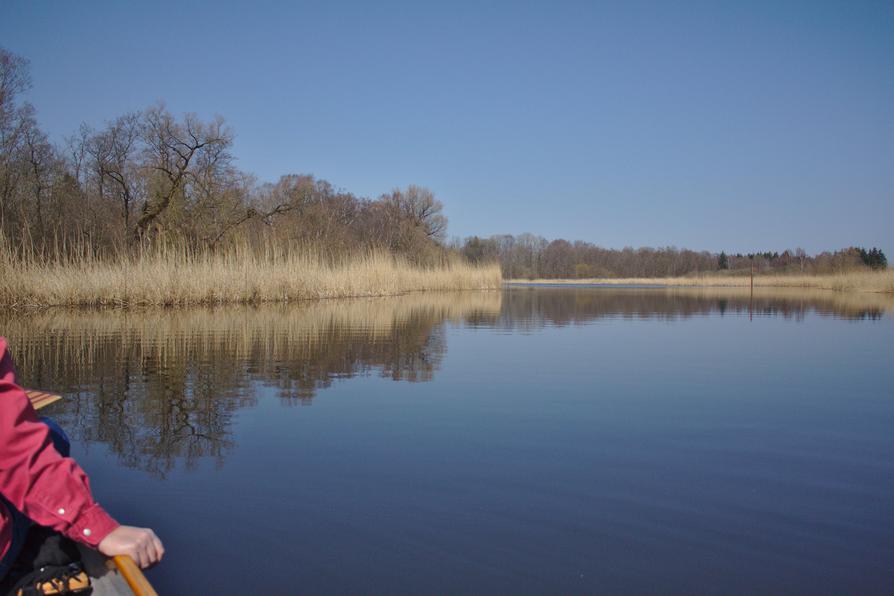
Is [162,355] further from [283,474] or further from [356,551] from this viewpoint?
[356,551]

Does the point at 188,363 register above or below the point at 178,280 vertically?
below

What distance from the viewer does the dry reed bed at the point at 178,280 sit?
1341 cm

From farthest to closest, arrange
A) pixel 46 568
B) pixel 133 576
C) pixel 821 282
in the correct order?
pixel 821 282 < pixel 46 568 < pixel 133 576

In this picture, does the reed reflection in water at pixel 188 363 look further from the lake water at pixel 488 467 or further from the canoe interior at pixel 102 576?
the canoe interior at pixel 102 576

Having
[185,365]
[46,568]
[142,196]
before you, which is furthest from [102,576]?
[142,196]

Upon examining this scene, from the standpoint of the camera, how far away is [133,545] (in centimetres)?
150

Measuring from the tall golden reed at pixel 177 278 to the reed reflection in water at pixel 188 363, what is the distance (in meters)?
1.49

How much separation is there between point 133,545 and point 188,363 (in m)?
5.39

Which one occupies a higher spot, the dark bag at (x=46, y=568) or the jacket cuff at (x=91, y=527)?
the jacket cuff at (x=91, y=527)

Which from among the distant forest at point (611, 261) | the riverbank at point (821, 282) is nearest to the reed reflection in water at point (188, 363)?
the riverbank at point (821, 282)

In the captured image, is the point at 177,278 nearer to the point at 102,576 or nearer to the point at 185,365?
the point at 185,365

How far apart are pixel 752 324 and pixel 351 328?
7.81 m

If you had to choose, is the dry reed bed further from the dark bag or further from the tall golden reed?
the dark bag

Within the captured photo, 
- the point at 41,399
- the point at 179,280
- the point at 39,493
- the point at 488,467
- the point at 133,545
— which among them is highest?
the point at 179,280
